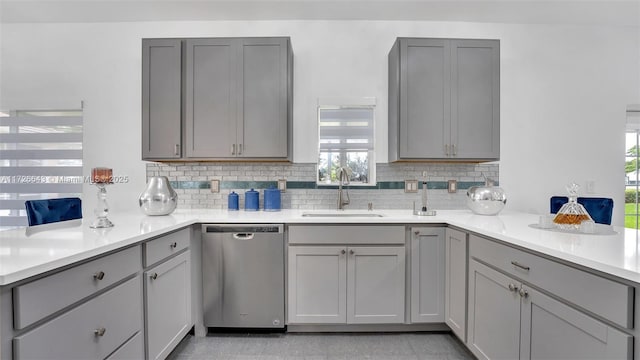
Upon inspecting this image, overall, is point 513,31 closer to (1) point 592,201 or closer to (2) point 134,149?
(1) point 592,201

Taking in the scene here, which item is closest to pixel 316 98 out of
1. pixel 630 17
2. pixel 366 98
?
pixel 366 98

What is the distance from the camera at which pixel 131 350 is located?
146 centimetres

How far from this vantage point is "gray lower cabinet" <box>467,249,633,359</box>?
40.7 inches

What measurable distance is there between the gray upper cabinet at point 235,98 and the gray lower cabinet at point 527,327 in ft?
A: 5.84

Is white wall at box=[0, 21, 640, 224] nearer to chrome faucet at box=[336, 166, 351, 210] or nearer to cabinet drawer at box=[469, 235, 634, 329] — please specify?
chrome faucet at box=[336, 166, 351, 210]

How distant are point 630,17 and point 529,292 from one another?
3276 millimetres

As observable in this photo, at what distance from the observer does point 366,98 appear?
9.44 ft

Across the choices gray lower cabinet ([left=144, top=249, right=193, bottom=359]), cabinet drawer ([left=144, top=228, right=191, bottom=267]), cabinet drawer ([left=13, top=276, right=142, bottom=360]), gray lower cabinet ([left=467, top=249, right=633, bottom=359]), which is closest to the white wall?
cabinet drawer ([left=144, top=228, right=191, bottom=267])

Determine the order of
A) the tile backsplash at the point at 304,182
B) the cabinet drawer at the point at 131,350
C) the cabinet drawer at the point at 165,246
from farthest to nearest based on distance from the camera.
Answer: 1. the tile backsplash at the point at 304,182
2. the cabinet drawer at the point at 165,246
3. the cabinet drawer at the point at 131,350

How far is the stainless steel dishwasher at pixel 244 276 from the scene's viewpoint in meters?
2.19

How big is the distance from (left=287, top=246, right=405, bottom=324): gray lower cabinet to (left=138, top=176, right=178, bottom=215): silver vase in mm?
1037

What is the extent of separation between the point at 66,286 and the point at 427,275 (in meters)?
2.17

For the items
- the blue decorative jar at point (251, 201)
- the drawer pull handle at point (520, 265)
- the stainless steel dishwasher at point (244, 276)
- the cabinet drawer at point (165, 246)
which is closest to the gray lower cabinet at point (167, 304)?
the cabinet drawer at point (165, 246)

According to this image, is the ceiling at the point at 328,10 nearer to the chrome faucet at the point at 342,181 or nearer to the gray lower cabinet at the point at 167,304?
the chrome faucet at the point at 342,181
